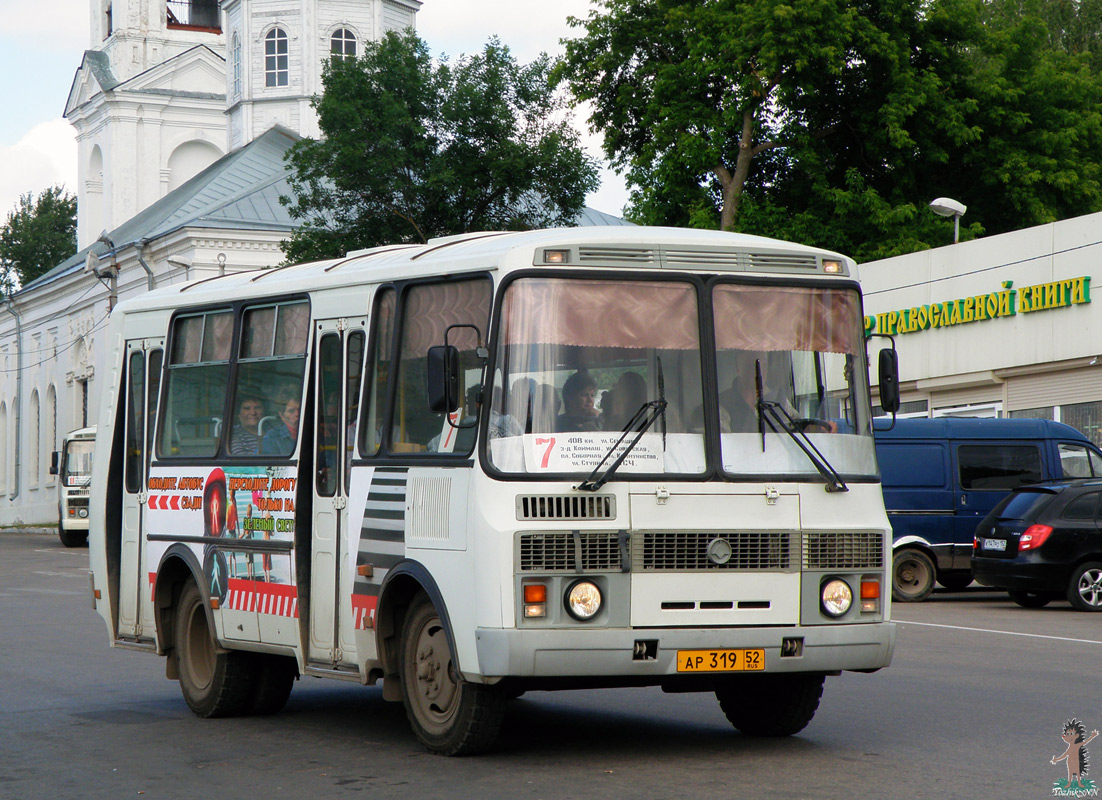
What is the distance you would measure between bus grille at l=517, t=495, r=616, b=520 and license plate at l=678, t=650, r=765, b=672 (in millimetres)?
810

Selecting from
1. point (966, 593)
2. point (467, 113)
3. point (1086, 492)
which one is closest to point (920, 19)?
point (467, 113)

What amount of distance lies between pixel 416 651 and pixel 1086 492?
1360 cm

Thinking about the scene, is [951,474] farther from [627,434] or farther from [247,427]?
[627,434]

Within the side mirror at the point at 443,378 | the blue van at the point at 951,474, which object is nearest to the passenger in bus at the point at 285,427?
the side mirror at the point at 443,378

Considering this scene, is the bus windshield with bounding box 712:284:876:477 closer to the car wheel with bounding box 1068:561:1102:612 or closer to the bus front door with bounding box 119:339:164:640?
the bus front door with bounding box 119:339:164:640

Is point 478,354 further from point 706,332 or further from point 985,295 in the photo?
point 985,295

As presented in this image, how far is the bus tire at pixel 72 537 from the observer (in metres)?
46.6

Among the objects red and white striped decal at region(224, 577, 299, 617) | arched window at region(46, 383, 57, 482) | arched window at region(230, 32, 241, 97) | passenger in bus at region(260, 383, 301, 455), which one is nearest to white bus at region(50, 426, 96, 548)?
arched window at region(230, 32, 241, 97)

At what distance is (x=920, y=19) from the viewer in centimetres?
4416

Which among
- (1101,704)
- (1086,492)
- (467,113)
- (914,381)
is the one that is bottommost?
(1101,704)

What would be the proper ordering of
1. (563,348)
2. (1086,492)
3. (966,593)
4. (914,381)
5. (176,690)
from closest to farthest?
1. (563,348)
2. (176,690)
3. (1086,492)
4. (966,593)
5. (914,381)

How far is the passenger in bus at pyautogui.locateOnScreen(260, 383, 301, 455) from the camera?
10.4 meters

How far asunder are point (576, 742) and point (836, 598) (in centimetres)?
181

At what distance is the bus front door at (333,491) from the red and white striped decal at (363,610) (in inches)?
3.2
